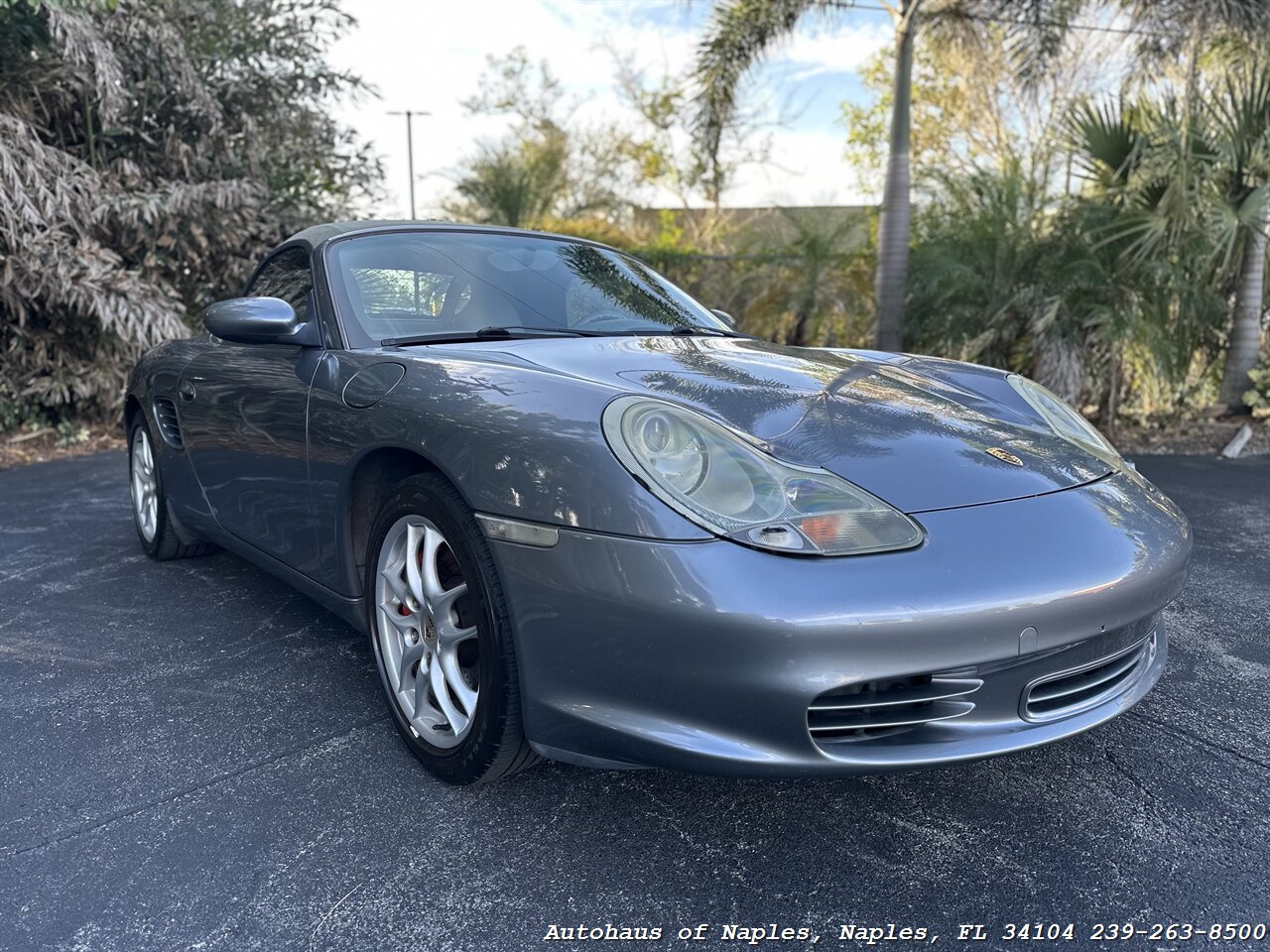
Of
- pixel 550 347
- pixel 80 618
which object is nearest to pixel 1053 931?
pixel 550 347

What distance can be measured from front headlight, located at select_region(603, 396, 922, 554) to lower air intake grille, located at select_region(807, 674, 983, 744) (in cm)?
24

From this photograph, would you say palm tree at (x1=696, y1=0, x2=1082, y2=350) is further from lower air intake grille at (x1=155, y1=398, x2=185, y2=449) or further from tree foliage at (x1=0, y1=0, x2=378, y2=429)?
lower air intake grille at (x1=155, y1=398, x2=185, y2=449)

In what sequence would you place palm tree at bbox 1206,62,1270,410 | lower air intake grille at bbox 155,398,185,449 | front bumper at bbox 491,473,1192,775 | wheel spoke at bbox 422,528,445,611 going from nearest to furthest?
front bumper at bbox 491,473,1192,775 → wheel spoke at bbox 422,528,445,611 → lower air intake grille at bbox 155,398,185,449 → palm tree at bbox 1206,62,1270,410

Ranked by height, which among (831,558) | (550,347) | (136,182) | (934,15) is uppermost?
(934,15)

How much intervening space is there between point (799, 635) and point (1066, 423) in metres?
1.27

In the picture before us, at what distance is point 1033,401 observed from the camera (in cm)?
244

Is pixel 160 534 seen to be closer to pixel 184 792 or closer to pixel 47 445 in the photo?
pixel 184 792

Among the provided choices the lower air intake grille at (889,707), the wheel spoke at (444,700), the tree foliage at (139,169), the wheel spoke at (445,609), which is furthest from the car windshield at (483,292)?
the tree foliage at (139,169)

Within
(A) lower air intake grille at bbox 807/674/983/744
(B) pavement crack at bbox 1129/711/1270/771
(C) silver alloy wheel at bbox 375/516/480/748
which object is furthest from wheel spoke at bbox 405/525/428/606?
(B) pavement crack at bbox 1129/711/1270/771

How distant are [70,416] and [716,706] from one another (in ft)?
25.4

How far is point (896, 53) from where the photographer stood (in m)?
8.27

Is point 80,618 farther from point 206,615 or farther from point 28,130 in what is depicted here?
point 28,130

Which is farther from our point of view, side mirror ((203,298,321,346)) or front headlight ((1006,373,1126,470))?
side mirror ((203,298,321,346))

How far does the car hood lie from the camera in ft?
5.86
